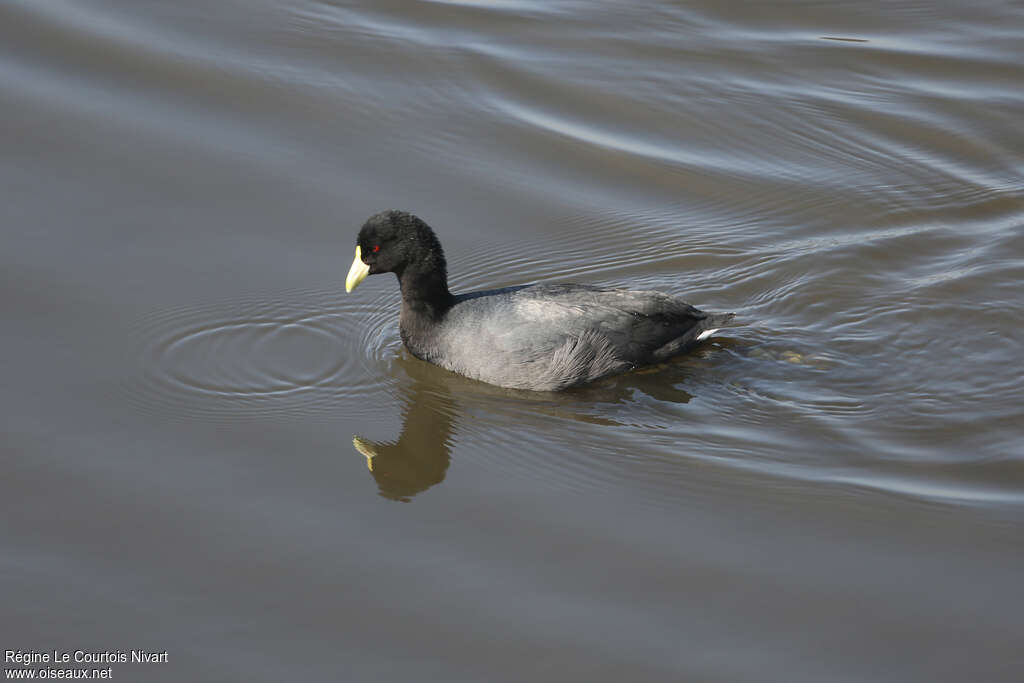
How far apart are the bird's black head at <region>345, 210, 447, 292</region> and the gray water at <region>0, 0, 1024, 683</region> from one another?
52 centimetres

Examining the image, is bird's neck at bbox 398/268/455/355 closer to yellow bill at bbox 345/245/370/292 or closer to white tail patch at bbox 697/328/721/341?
yellow bill at bbox 345/245/370/292

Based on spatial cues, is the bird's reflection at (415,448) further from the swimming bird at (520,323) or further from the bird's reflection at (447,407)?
the swimming bird at (520,323)

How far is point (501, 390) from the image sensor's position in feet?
21.3

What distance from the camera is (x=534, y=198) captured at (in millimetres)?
8188

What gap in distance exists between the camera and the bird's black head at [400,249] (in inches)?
259

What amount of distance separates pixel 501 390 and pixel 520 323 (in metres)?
0.38

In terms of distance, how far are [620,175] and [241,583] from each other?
15.6 ft

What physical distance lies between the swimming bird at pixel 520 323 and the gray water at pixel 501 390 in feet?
0.49

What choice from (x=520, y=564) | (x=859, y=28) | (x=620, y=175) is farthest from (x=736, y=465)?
(x=859, y=28)

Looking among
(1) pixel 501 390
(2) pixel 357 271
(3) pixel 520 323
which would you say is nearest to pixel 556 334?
(3) pixel 520 323

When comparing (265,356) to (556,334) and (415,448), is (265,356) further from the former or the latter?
(556,334)

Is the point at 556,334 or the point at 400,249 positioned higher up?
the point at 400,249

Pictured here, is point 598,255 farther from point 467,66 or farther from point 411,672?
point 411,672

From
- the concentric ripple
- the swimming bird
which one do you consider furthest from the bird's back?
the concentric ripple
